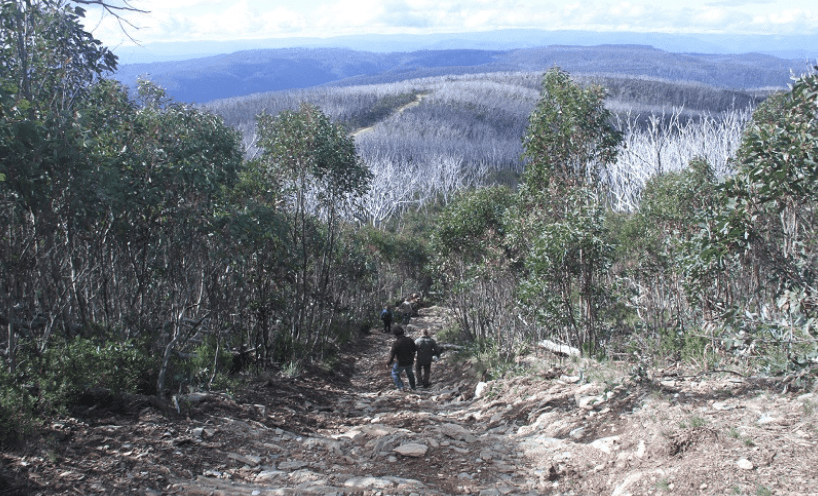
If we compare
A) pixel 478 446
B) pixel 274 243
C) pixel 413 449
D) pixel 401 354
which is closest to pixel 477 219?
pixel 401 354

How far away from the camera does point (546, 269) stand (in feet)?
30.7

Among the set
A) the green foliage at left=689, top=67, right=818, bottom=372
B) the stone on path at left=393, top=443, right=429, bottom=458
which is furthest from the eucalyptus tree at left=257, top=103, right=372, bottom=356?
the green foliage at left=689, top=67, right=818, bottom=372

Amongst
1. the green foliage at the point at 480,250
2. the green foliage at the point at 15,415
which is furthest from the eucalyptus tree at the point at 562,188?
the green foliage at the point at 15,415

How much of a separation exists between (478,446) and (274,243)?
581 cm

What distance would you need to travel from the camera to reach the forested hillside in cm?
548

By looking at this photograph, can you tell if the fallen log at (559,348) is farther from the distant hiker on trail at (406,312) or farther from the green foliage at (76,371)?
the distant hiker on trail at (406,312)

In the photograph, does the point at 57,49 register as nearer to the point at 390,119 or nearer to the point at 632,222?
the point at 632,222

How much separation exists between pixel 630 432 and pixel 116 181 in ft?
19.6

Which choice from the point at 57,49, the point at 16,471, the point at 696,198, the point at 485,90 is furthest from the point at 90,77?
the point at 485,90

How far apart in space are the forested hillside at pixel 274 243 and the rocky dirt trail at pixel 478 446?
0.46 meters

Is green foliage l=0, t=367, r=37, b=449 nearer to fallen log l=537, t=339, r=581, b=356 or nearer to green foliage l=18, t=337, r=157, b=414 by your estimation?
green foliage l=18, t=337, r=157, b=414

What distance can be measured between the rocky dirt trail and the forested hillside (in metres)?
0.46

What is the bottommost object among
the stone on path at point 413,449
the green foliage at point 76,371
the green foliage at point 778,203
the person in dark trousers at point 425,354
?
the person in dark trousers at point 425,354

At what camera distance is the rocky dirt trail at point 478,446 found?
4.49m
